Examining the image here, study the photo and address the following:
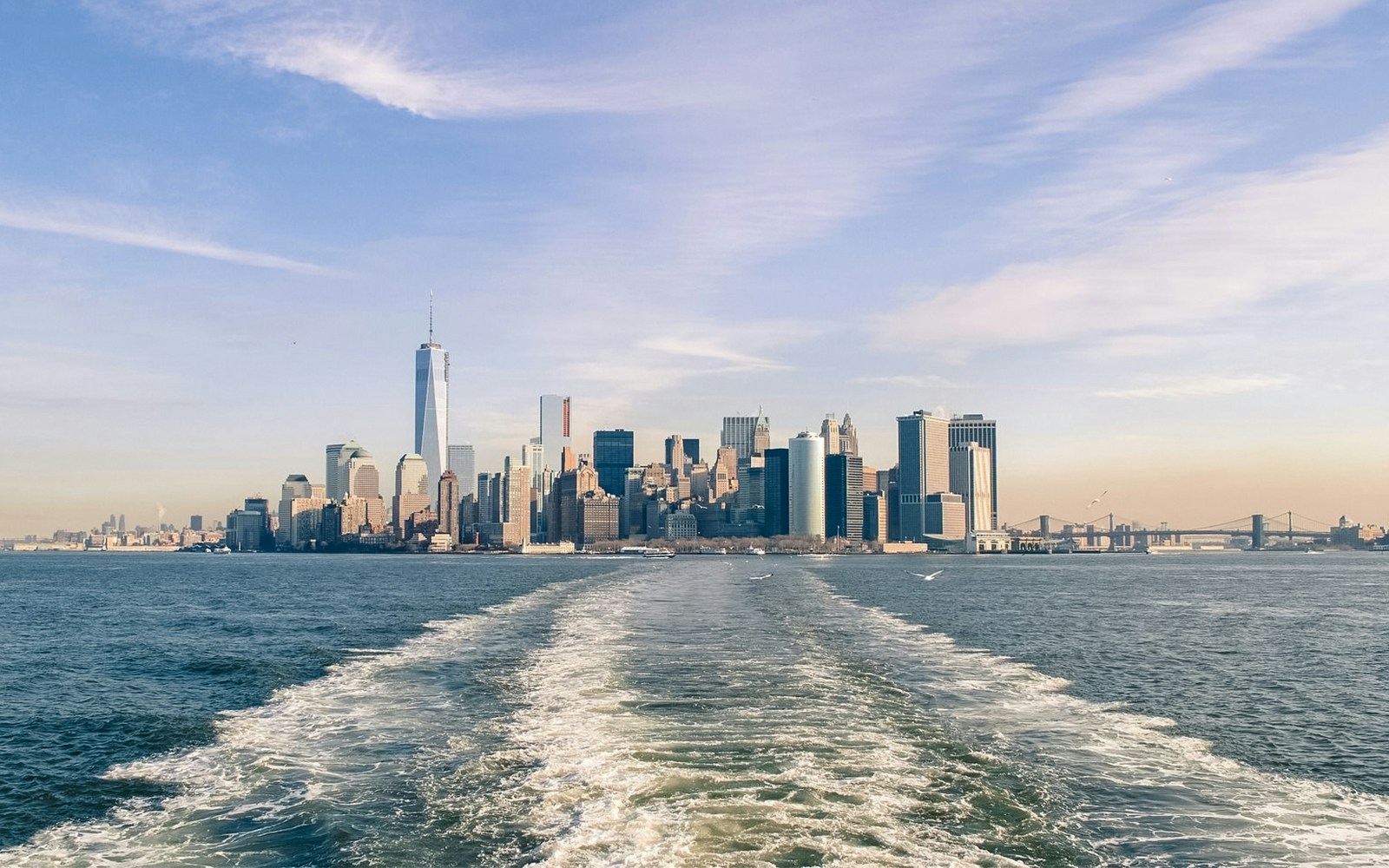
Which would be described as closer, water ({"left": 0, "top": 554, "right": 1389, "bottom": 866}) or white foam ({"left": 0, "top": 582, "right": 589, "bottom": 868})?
water ({"left": 0, "top": 554, "right": 1389, "bottom": 866})

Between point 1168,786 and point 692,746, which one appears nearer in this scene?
point 1168,786

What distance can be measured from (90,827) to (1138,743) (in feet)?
84.5

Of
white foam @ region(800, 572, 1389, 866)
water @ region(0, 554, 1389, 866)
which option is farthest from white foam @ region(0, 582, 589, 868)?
white foam @ region(800, 572, 1389, 866)

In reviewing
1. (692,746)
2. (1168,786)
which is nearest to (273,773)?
(692,746)

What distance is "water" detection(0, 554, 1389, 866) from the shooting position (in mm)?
20250

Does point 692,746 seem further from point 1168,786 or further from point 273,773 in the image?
point 1168,786

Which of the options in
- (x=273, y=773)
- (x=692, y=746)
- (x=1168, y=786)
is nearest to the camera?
(x=1168, y=786)

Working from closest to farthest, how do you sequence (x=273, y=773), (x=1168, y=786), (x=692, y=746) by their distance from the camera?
(x=1168, y=786) < (x=273, y=773) < (x=692, y=746)

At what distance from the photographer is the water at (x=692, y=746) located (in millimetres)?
20250

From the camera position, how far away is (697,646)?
49938mm

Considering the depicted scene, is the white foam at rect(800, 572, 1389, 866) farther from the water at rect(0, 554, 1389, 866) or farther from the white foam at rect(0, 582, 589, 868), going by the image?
the white foam at rect(0, 582, 589, 868)

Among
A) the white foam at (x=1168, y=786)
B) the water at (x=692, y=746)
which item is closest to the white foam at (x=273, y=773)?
the water at (x=692, y=746)

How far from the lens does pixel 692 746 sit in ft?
89.5

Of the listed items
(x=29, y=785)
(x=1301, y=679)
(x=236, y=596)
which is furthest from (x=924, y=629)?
(x=236, y=596)
